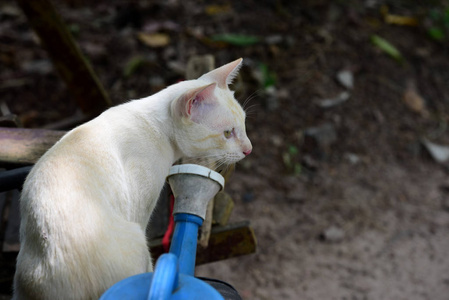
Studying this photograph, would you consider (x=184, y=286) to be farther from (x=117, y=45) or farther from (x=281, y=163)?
(x=117, y=45)

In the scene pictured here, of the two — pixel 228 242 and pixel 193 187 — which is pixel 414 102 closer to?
pixel 228 242

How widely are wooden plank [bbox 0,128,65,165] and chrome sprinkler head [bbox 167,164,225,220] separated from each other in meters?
0.95

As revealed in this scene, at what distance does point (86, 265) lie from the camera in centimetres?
132

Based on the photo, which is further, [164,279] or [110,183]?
[110,183]

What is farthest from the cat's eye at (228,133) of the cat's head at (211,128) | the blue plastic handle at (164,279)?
the blue plastic handle at (164,279)

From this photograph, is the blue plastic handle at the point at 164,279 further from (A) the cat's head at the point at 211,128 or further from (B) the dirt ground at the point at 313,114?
(B) the dirt ground at the point at 313,114

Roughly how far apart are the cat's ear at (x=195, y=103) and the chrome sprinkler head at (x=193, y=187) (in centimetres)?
41

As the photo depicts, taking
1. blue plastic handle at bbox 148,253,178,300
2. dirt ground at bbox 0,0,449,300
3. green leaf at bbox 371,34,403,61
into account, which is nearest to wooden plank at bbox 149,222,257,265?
dirt ground at bbox 0,0,449,300

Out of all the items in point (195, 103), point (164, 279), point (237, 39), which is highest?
point (164, 279)

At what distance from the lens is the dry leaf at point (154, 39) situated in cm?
479

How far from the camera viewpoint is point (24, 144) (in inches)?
82.0

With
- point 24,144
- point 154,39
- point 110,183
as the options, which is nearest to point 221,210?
point 110,183

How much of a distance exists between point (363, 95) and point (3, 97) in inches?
157

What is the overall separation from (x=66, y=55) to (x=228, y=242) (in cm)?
190
